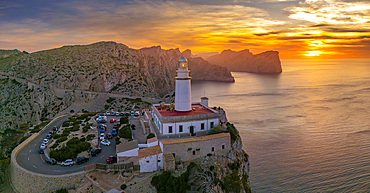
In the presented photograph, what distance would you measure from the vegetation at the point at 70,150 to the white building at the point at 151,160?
7876mm

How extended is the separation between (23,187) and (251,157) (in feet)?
107

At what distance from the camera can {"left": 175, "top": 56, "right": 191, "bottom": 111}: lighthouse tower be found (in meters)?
27.8

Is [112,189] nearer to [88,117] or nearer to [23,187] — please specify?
[23,187]

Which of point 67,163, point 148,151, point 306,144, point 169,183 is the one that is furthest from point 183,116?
point 306,144

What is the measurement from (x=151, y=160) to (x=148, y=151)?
989 millimetres

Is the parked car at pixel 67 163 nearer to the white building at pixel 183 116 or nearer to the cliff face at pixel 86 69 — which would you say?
the white building at pixel 183 116

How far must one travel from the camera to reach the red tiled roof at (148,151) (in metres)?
21.2

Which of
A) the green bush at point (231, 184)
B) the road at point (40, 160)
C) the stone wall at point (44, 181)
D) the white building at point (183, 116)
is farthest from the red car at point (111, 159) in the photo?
the green bush at point (231, 184)

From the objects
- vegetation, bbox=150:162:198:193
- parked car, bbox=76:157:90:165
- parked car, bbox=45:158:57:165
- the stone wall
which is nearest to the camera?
vegetation, bbox=150:162:198:193

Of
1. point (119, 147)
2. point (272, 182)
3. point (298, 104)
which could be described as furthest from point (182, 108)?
point (298, 104)

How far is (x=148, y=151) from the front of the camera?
21859 mm

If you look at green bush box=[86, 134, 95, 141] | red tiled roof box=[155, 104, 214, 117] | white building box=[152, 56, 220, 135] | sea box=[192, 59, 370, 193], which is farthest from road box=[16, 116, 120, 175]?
sea box=[192, 59, 370, 193]

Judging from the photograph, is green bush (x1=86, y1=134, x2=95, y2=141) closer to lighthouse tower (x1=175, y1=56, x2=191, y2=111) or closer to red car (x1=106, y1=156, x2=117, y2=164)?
red car (x1=106, y1=156, x2=117, y2=164)

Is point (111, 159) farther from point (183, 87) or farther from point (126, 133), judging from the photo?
point (183, 87)
